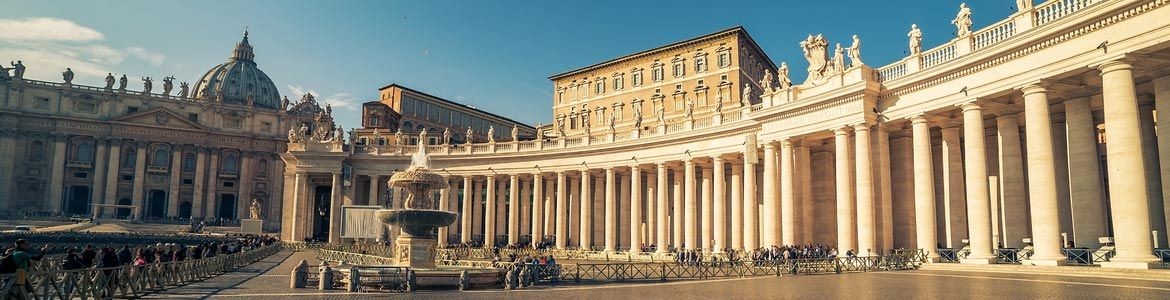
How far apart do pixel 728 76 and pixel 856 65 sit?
3706 cm

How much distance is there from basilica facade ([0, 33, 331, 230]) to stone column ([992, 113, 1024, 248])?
Result: 286 feet

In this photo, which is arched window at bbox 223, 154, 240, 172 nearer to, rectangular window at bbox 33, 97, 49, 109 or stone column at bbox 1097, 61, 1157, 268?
rectangular window at bbox 33, 97, 49, 109

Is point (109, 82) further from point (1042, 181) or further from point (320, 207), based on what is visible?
point (1042, 181)

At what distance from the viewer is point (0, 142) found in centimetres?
9969

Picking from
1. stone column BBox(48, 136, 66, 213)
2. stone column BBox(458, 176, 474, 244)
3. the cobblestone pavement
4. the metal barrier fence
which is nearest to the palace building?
the cobblestone pavement

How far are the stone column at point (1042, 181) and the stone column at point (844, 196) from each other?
8.60m

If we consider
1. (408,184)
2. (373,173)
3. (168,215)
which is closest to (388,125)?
(373,173)

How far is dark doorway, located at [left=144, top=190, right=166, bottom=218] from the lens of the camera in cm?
10944

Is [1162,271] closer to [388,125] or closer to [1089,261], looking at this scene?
[1089,261]

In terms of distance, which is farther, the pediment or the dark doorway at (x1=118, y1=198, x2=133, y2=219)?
the pediment

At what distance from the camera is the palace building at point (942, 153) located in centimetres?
2278

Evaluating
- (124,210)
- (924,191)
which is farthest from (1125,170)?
(124,210)

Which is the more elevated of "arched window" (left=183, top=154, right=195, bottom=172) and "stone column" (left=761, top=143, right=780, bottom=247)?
"arched window" (left=183, top=154, right=195, bottom=172)

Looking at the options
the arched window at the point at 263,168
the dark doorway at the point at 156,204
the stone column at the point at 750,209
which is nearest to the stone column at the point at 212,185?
the dark doorway at the point at 156,204
